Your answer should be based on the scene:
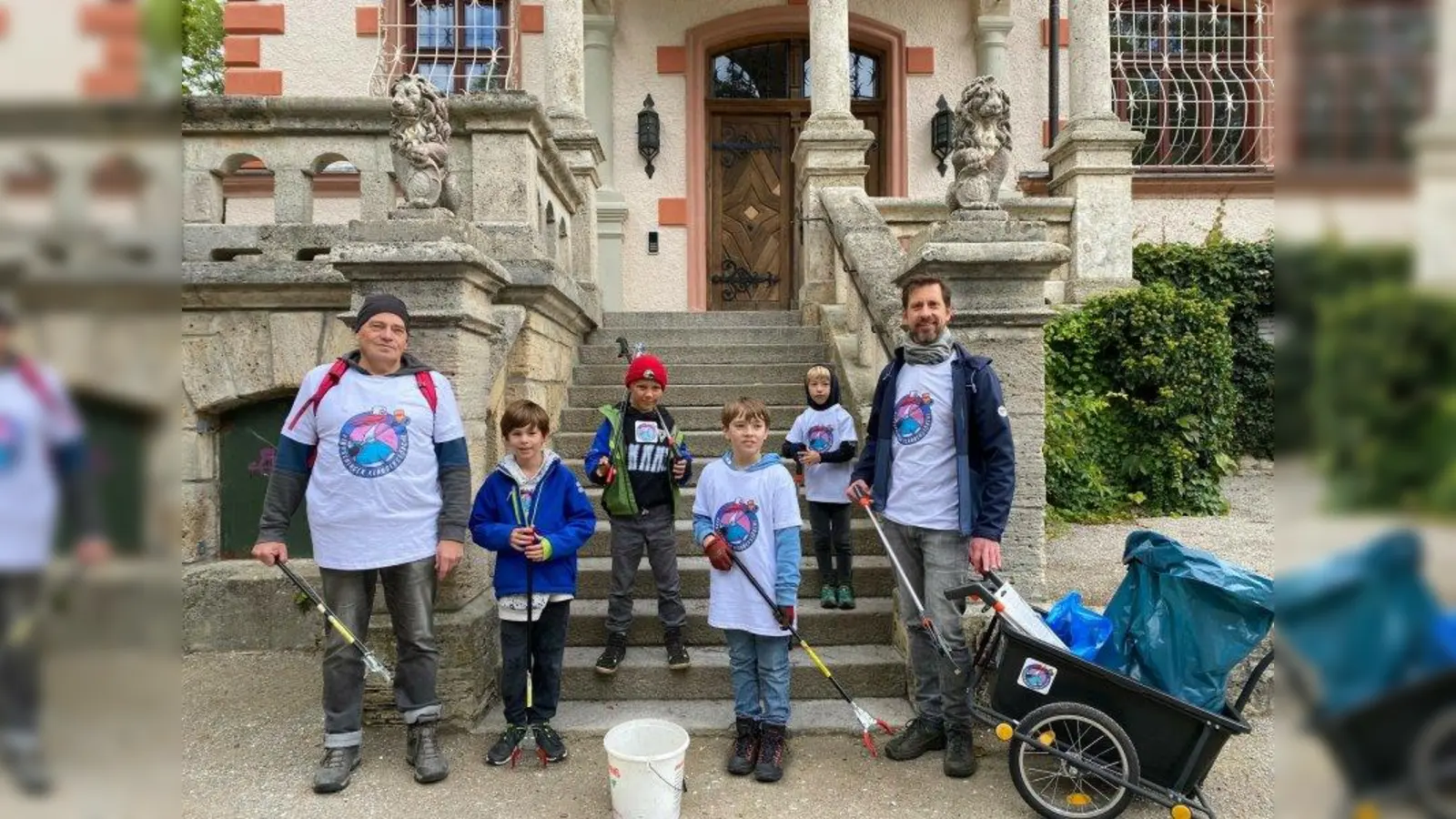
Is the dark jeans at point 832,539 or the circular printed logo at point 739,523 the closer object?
the circular printed logo at point 739,523

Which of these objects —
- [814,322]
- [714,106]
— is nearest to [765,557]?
[814,322]

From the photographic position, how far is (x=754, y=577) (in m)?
3.16

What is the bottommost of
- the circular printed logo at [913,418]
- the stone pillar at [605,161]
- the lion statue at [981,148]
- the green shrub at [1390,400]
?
the circular printed logo at [913,418]

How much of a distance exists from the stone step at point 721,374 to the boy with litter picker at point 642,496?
1.87 metres

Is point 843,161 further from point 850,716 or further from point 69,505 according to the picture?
point 69,505

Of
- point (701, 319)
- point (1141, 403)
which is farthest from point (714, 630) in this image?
point (1141, 403)

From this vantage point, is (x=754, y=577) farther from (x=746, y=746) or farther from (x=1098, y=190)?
(x=1098, y=190)

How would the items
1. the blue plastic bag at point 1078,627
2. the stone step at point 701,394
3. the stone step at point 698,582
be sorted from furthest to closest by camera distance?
the stone step at point 701,394
the stone step at point 698,582
the blue plastic bag at point 1078,627

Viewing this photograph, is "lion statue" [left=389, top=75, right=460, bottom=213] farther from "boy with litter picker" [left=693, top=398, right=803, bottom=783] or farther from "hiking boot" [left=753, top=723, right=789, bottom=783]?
"hiking boot" [left=753, top=723, right=789, bottom=783]

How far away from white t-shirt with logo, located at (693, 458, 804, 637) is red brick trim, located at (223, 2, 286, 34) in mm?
8081

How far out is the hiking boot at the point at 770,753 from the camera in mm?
3072

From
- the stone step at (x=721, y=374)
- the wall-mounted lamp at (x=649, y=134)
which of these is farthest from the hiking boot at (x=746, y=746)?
the wall-mounted lamp at (x=649, y=134)

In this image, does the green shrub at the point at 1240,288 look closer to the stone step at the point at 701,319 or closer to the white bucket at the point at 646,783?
the stone step at the point at 701,319

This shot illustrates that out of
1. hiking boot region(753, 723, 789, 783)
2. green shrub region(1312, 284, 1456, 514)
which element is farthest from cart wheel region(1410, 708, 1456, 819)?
hiking boot region(753, 723, 789, 783)
